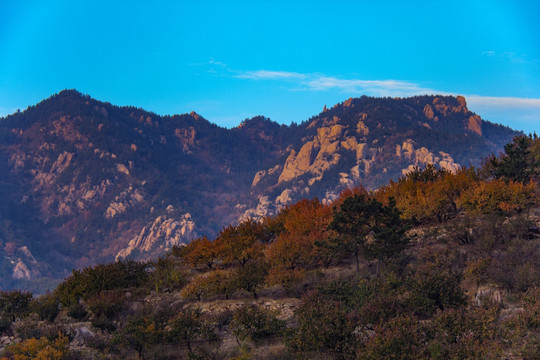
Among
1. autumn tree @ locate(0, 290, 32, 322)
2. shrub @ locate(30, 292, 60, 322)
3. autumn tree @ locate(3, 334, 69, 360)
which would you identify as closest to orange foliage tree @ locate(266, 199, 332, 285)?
autumn tree @ locate(3, 334, 69, 360)

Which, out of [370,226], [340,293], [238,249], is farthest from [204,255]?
[340,293]

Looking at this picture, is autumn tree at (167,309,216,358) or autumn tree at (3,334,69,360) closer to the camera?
autumn tree at (3,334,69,360)

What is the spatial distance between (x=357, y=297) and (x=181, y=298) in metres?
15.7

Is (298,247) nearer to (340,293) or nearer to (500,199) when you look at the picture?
(340,293)

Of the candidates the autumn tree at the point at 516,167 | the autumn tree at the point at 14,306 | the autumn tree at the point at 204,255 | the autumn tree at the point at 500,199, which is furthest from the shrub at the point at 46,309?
the autumn tree at the point at 516,167

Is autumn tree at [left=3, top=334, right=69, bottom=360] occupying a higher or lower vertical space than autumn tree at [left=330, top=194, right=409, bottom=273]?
lower

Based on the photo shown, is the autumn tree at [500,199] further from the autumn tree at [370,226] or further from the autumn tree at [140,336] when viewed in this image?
the autumn tree at [140,336]

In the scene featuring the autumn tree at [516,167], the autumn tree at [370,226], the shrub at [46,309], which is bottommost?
the shrub at [46,309]

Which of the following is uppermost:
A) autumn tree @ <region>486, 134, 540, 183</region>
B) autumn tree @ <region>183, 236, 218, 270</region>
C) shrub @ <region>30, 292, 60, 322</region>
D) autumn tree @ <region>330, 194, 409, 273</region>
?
autumn tree @ <region>486, 134, 540, 183</region>

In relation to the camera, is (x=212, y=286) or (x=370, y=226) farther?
(x=370, y=226)

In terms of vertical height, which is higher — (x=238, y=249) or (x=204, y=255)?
(x=238, y=249)

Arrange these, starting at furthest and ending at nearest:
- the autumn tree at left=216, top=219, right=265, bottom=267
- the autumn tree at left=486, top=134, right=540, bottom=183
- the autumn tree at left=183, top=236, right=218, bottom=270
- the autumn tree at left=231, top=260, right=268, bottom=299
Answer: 1. the autumn tree at left=486, top=134, right=540, bottom=183
2. the autumn tree at left=183, top=236, right=218, bottom=270
3. the autumn tree at left=216, top=219, right=265, bottom=267
4. the autumn tree at left=231, top=260, right=268, bottom=299

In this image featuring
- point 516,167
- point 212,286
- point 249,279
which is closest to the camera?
point 249,279

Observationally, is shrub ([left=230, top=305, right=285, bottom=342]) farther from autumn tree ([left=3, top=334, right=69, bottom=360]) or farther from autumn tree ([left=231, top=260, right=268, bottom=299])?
autumn tree ([left=3, top=334, right=69, bottom=360])
